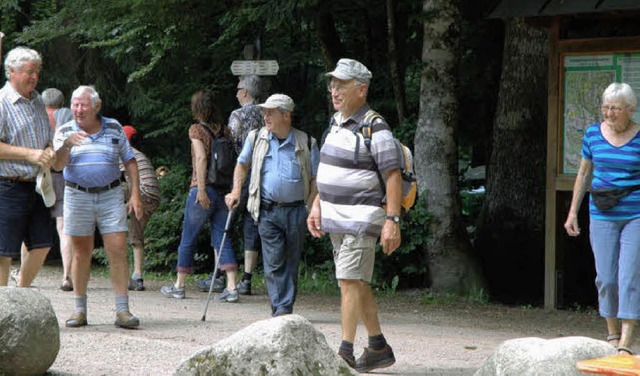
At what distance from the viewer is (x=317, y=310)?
11.4 metres

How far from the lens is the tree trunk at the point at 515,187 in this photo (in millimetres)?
14125

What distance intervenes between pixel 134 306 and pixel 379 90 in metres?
6.42

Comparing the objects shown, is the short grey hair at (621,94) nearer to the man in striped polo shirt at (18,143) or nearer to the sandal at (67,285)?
the man in striped polo shirt at (18,143)

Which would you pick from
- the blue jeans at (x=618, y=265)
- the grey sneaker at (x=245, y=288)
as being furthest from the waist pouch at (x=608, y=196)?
the grey sneaker at (x=245, y=288)

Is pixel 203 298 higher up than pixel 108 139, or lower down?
lower down

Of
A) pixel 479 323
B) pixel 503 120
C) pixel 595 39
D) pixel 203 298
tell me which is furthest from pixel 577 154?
pixel 203 298

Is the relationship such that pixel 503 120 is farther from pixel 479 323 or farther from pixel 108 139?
pixel 108 139

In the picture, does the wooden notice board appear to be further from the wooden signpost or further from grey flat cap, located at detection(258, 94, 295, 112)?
grey flat cap, located at detection(258, 94, 295, 112)

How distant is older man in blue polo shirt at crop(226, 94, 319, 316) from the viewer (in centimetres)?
944

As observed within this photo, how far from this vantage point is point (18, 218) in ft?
28.0

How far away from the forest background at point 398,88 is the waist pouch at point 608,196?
468 cm

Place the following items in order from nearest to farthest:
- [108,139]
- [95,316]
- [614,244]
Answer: [614,244] → [108,139] → [95,316]

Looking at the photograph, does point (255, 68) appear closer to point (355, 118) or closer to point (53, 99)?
point (53, 99)

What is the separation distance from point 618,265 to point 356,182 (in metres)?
2.10
